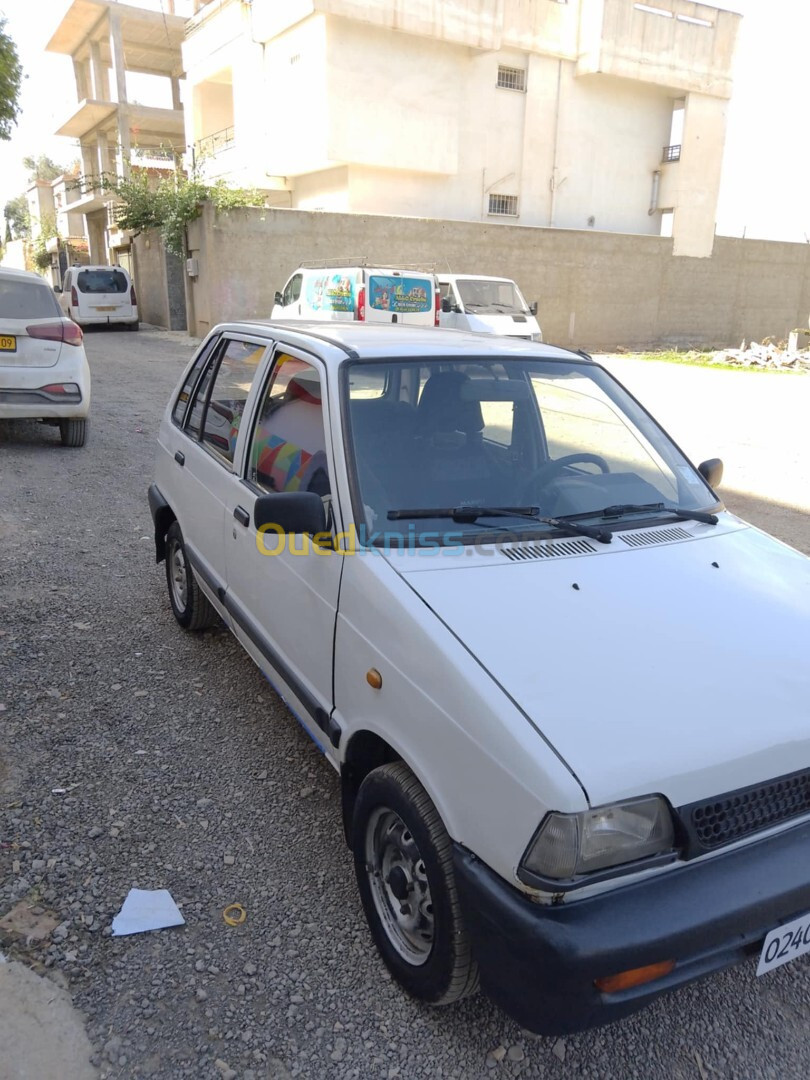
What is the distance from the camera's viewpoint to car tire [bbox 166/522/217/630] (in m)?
4.41

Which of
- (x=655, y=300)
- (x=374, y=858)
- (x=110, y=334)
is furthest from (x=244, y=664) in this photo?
(x=655, y=300)

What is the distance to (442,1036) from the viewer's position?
2260mm

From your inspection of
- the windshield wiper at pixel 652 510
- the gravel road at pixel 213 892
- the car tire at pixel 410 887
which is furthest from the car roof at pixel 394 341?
the gravel road at pixel 213 892

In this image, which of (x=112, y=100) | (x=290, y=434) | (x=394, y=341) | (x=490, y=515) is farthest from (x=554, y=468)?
(x=112, y=100)

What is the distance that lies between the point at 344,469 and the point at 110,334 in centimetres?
2318

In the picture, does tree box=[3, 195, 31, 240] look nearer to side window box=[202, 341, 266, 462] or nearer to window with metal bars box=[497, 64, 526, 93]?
window with metal bars box=[497, 64, 526, 93]

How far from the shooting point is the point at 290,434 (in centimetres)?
327

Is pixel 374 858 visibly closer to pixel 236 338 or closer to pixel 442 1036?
pixel 442 1036

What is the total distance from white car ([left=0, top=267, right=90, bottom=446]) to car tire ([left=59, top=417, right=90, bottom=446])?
25 cm

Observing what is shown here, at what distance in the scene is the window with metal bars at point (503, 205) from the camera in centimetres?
2619

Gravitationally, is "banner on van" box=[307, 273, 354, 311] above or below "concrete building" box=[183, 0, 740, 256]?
below

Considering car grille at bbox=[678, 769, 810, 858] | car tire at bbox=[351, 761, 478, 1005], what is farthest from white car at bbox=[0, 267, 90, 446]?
car grille at bbox=[678, 769, 810, 858]

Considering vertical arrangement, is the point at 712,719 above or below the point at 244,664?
above

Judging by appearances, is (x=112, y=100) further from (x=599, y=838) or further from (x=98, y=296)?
(x=599, y=838)
